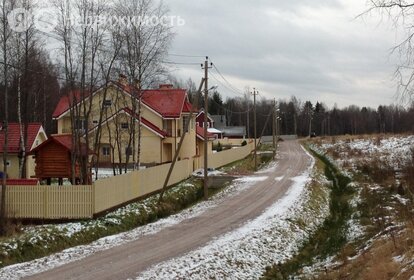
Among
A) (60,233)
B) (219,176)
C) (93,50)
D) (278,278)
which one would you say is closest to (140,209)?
(60,233)

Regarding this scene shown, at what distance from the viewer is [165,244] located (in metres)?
16.9

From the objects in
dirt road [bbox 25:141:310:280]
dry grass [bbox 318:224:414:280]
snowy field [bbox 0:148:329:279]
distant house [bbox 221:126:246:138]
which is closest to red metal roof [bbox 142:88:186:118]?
dirt road [bbox 25:141:310:280]

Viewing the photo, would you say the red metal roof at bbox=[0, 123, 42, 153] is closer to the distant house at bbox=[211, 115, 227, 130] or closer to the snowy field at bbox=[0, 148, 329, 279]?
the snowy field at bbox=[0, 148, 329, 279]

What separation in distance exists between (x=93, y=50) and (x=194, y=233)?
10.8 metres

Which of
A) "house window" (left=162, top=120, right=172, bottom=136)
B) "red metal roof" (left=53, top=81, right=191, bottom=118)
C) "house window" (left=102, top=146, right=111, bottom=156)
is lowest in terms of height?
"house window" (left=102, top=146, right=111, bottom=156)

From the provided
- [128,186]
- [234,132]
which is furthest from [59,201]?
[234,132]

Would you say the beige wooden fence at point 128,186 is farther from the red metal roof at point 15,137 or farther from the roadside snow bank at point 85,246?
the red metal roof at point 15,137

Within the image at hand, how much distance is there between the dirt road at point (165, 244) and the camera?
44.2 ft

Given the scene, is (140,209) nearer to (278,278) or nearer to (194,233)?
(194,233)

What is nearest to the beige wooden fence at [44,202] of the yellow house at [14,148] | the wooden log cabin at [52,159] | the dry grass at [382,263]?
the wooden log cabin at [52,159]

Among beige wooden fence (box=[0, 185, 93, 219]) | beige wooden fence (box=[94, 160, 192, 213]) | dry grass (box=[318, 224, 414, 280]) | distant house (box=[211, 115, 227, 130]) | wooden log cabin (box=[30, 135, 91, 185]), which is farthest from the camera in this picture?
distant house (box=[211, 115, 227, 130])

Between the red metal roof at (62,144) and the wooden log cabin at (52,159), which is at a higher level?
the red metal roof at (62,144)

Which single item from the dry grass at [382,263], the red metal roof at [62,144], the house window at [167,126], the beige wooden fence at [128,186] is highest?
the house window at [167,126]

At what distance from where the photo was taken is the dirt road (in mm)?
13484
